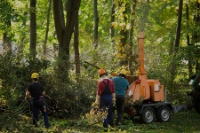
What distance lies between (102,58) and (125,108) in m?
3.42

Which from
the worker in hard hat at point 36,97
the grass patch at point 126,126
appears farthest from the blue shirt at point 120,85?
the worker in hard hat at point 36,97

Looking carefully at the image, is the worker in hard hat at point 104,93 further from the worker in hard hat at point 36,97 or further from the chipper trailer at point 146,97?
the chipper trailer at point 146,97

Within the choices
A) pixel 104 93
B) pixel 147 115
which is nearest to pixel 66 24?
pixel 147 115

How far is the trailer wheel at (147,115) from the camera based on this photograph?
1777 cm

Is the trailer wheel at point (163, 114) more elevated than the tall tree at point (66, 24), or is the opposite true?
the tall tree at point (66, 24)

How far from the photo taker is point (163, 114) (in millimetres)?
18547

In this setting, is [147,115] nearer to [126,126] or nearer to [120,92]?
[126,126]

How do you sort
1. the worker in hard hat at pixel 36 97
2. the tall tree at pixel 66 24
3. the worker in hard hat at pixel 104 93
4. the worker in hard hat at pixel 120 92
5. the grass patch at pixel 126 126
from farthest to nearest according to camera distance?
1. the tall tree at pixel 66 24
2. the worker in hard hat at pixel 120 92
3. the worker in hard hat at pixel 36 97
4. the worker in hard hat at pixel 104 93
5. the grass patch at pixel 126 126

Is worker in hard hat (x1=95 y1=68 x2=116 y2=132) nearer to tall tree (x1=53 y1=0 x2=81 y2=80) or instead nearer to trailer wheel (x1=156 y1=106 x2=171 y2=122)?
trailer wheel (x1=156 y1=106 x2=171 y2=122)

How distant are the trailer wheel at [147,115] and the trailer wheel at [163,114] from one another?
229 millimetres

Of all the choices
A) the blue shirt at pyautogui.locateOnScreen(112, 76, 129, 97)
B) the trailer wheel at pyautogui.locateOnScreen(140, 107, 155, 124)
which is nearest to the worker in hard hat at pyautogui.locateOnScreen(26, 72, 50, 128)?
the blue shirt at pyautogui.locateOnScreen(112, 76, 129, 97)

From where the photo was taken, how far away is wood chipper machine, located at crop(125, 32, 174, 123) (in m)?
17.8

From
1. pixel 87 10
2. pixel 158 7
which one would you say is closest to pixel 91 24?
pixel 87 10

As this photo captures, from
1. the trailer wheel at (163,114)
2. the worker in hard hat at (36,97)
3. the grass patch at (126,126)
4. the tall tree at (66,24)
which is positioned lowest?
the grass patch at (126,126)
